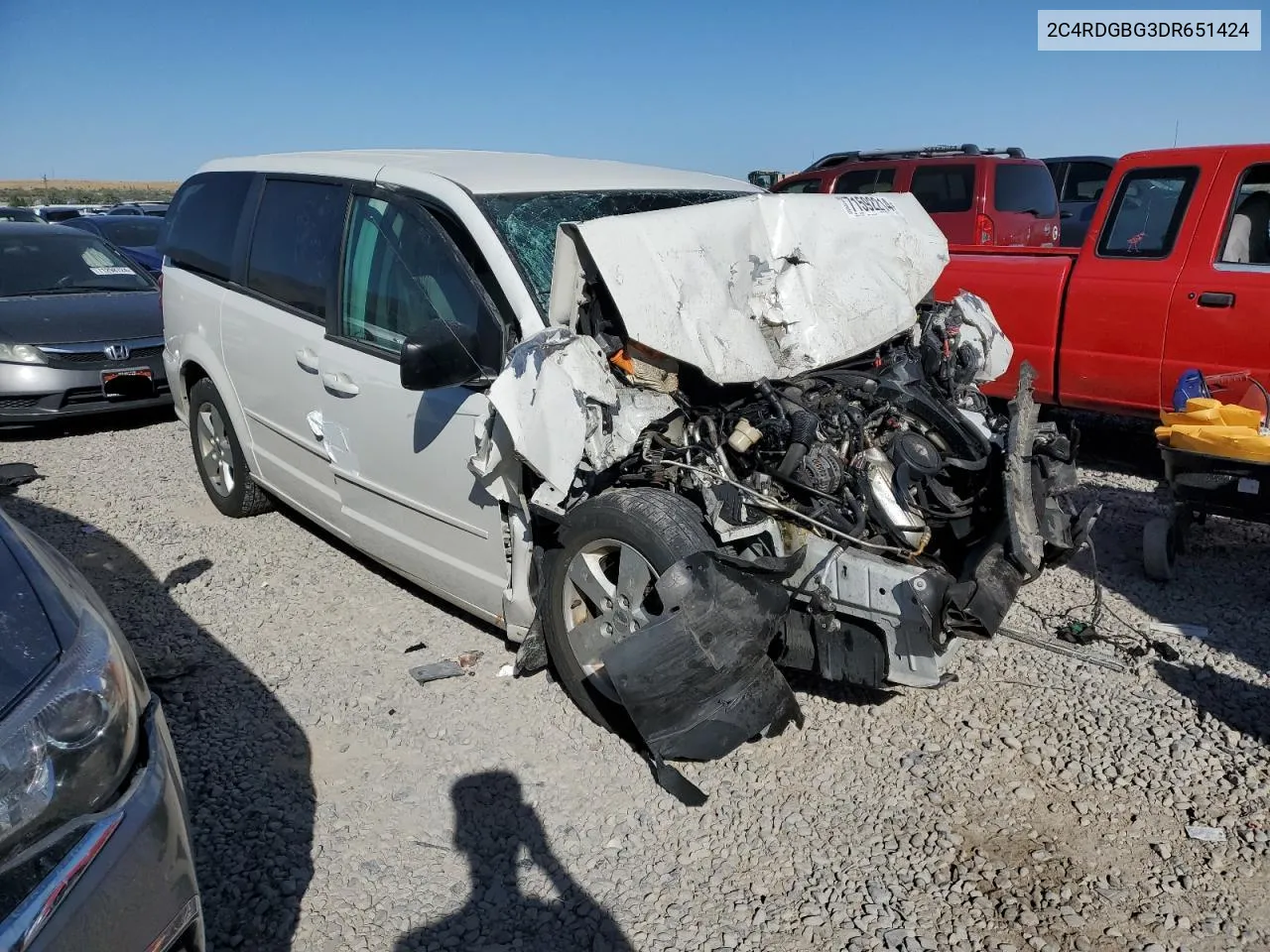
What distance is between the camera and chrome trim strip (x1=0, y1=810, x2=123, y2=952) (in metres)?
1.67

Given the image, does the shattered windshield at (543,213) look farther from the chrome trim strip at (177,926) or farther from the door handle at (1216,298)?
the door handle at (1216,298)

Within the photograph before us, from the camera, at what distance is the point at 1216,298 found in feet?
18.0

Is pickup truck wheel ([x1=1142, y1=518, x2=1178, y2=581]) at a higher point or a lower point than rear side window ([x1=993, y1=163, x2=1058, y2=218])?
lower

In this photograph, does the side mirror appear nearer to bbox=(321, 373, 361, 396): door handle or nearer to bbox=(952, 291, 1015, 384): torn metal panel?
bbox=(321, 373, 361, 396): door handle

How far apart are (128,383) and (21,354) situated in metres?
0.75

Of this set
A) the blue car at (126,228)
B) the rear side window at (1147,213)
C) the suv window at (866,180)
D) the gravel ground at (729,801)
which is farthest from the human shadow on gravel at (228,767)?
the blue car at (126,228)

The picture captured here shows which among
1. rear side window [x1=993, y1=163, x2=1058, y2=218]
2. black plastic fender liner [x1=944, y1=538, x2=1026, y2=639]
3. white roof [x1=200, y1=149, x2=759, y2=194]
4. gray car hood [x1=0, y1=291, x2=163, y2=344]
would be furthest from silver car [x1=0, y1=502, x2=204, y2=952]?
rear side window [x1=993, y1=163, x2=1058, y2=218]

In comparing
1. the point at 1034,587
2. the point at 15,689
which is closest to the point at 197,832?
the point at 15,689

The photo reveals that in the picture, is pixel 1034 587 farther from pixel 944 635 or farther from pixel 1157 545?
pixel 944 635

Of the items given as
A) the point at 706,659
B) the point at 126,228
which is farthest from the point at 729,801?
the point at 126,228

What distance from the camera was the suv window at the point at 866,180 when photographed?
11.5 metres

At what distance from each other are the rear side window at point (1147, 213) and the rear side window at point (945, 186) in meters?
4.80

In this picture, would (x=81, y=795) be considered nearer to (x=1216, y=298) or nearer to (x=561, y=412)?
(x=561, y=412)

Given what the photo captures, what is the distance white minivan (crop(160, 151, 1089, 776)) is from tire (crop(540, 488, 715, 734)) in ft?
0.04
